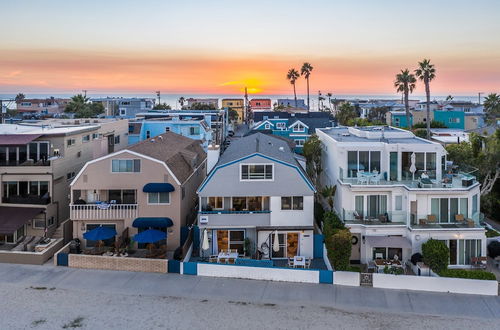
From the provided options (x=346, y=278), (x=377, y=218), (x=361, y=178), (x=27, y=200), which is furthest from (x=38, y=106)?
(x=346, y=278)

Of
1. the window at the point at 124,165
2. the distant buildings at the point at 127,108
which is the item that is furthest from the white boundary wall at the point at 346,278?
the distant buildings at the point at 127,108

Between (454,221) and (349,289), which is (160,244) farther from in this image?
(454,221)

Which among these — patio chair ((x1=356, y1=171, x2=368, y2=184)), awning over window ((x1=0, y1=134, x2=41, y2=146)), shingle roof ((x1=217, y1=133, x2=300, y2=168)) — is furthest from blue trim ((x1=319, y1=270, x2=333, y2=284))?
awning over window ((x1=0, y1=134, x2=41, y2=146))

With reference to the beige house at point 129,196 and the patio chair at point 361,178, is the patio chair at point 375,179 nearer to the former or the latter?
the patio chair at point 361,178

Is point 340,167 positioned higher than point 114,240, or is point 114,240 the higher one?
point 340,167

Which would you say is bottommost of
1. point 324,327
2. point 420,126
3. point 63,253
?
point 324,327

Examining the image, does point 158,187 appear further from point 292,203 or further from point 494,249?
point 494,249

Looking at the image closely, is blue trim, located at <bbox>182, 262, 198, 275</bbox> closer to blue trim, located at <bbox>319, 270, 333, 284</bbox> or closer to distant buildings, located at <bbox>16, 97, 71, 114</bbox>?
blue trim, located at <bbox>319, 270, 333, 284</bbox>

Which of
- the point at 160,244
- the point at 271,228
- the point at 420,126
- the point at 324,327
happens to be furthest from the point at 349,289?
the point at 420,126
